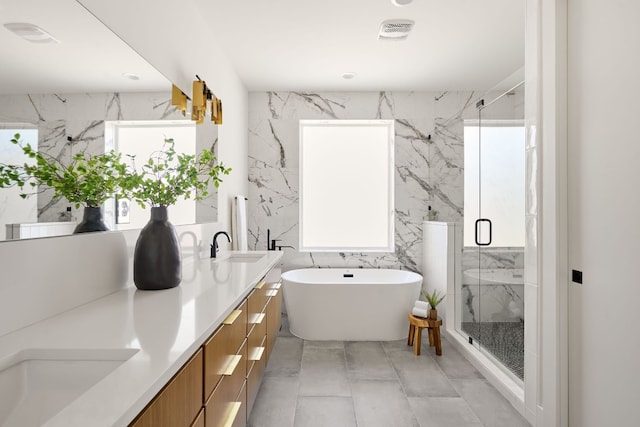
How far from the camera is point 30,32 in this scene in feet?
3.77

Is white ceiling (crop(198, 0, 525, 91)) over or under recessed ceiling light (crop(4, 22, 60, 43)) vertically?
over

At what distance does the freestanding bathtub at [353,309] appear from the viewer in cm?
355

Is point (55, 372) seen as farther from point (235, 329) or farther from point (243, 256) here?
point (243, 256)

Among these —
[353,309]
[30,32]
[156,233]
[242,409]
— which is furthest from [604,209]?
[353,309]

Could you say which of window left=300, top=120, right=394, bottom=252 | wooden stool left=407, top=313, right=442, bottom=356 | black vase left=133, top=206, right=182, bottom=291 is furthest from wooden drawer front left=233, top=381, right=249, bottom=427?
window left=300, top=120, right=394, bottom=252

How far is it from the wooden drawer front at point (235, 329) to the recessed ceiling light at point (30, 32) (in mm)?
1101

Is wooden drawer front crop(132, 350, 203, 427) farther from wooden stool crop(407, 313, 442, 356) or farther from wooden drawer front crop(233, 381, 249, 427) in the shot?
wooden stool crop(407, 313, 442, 356)

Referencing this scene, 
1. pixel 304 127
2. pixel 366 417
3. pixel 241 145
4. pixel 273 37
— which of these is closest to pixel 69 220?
pixel 366 417

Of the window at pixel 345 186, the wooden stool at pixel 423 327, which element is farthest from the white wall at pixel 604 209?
the window at pixel 345 186

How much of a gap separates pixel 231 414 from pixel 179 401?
2.11 ft

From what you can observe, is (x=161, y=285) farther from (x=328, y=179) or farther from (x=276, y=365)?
(x=328, y=179)

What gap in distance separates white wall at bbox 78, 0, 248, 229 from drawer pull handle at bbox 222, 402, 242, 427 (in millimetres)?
1655

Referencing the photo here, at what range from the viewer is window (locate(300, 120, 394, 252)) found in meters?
4.57

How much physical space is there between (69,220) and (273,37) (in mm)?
2307
